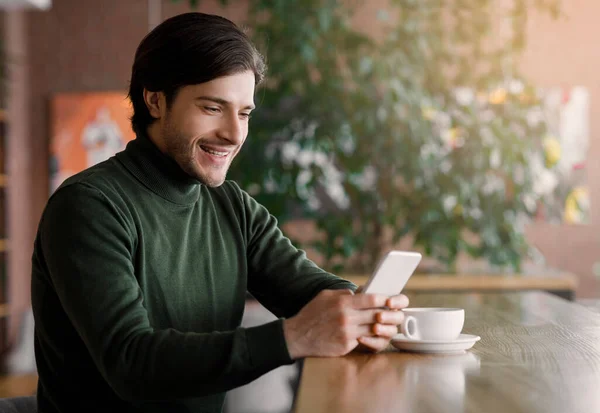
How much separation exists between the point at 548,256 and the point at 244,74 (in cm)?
457

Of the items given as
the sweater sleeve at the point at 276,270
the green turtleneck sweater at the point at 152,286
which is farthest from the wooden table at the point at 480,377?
the sweater sleeve at the point at 276,270

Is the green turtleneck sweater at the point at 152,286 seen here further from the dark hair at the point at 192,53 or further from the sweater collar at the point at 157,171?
the dark hair at the point at 192,53

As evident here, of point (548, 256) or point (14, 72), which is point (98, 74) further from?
point (548, 256)

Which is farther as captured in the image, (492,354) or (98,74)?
(98,74)

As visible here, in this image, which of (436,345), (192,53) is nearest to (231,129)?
(192,53)

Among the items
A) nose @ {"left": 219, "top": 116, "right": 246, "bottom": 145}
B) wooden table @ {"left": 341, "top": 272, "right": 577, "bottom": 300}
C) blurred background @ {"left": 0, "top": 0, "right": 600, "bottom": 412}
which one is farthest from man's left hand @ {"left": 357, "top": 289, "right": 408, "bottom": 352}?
wooden table @ {"left": 341, "top": 272, "right": 577, "bottom": 300}

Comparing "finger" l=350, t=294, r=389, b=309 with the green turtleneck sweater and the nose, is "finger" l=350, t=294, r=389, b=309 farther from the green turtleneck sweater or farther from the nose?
the nose

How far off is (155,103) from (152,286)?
35cm

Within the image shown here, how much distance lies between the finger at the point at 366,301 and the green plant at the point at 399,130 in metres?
2.50

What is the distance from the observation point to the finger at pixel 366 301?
4.12ft

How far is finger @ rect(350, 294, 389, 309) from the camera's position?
1256 mm

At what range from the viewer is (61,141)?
5957 mm

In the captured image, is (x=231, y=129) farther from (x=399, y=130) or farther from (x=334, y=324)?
(x=399, y=130)

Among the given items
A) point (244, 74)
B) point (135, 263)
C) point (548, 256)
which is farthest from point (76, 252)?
point (548, 256)
